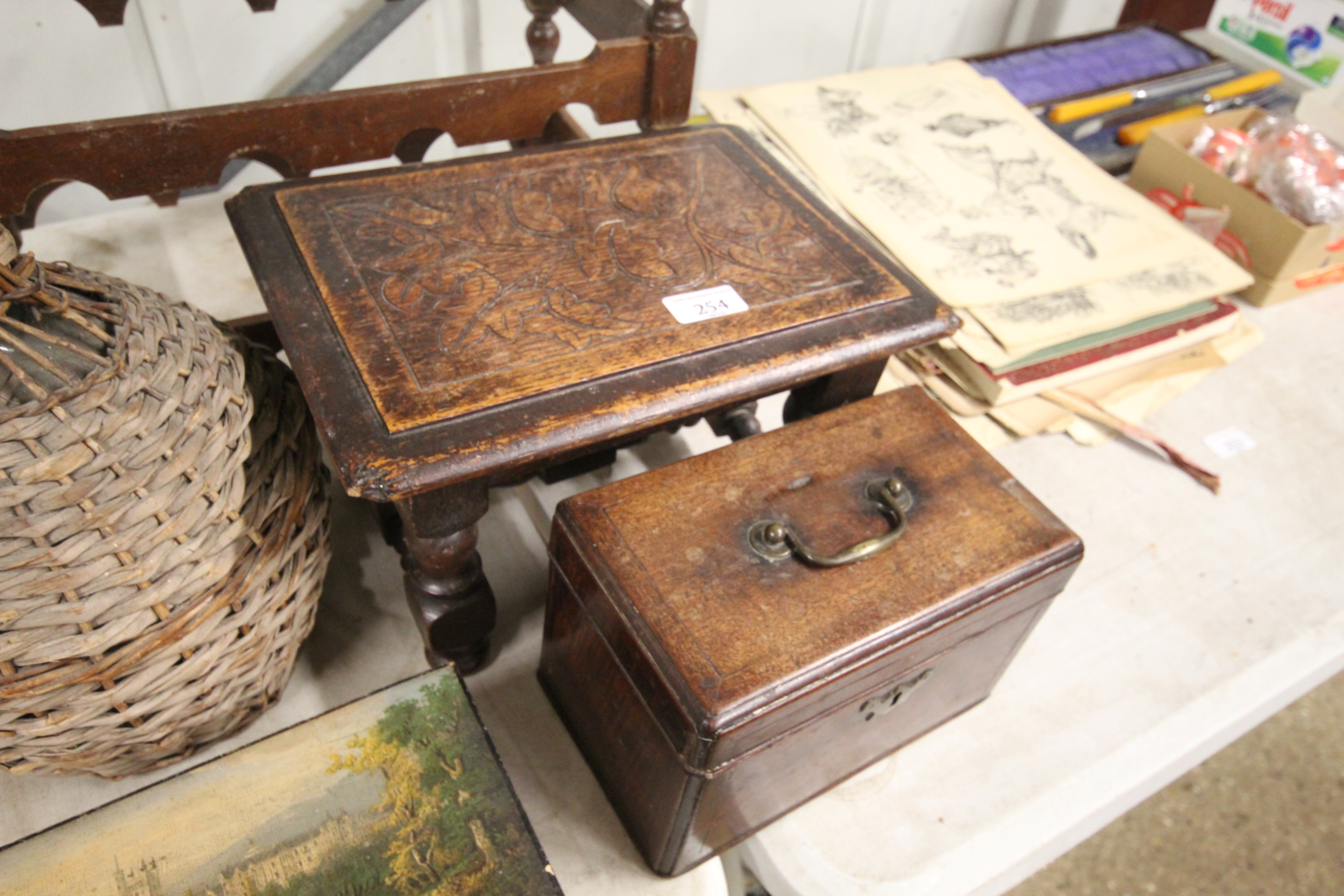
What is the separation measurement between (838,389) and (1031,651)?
36 centimetres

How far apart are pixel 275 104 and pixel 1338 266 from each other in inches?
58.2

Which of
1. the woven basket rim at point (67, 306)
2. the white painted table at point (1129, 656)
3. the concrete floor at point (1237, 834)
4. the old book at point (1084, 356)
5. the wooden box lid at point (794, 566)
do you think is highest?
the woven basket rim at point (67, 306)

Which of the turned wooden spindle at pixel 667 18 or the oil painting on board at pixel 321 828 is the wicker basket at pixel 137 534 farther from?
the turned wooden spindle at pixel 667 18

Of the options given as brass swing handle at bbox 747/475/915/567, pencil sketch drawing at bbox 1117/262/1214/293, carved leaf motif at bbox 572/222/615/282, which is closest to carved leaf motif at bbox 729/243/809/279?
carved leaf motif at bbox 572/222/615/282

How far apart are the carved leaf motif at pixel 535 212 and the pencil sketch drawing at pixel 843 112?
607 mm

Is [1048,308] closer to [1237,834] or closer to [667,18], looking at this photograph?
[667,18]

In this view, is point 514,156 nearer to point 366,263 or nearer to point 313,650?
point 366,263

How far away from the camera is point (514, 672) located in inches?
33.9

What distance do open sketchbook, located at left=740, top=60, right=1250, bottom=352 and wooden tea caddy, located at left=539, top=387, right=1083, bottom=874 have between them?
393 mm

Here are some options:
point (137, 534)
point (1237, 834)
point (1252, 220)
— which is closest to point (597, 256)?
point (137, 534)

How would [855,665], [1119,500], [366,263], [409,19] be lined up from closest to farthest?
[855,665]
[366,263]
[1119,500]
[409,19]

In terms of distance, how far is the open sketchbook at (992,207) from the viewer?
1.10m

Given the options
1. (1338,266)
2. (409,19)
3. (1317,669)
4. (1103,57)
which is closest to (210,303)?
(409,19)

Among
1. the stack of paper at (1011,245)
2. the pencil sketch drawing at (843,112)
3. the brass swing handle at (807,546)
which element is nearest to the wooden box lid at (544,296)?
the brass swing handle at (807,546)
